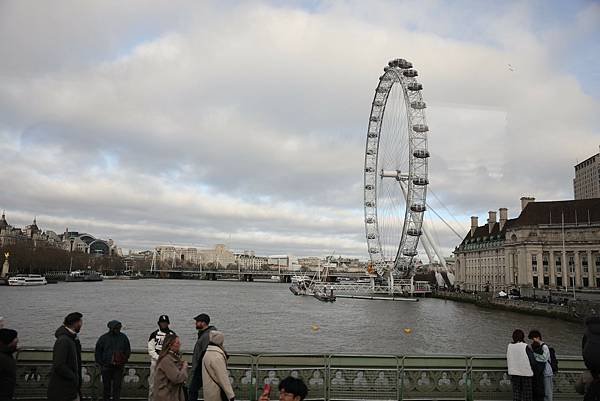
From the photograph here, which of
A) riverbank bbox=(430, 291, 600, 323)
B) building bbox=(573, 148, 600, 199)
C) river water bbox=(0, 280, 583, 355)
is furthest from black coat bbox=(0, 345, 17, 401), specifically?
building bbox=(573, 148, 600, 199)

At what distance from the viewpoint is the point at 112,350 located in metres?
7.18

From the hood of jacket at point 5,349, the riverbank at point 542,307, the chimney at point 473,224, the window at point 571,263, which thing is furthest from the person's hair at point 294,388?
the chimney at point 473,224

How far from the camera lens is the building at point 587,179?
136m

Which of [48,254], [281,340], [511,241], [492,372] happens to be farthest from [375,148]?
[48,254]

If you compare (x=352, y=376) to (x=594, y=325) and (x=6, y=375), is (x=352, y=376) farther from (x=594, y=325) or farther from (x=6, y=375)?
(x=6, y=375)

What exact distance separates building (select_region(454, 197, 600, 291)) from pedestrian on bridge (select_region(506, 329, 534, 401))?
65517 mm

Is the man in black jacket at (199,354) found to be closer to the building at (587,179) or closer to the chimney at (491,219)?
the chimney at (491,219)

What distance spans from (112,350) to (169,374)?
220cm

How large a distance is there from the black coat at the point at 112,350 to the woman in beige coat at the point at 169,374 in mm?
1970

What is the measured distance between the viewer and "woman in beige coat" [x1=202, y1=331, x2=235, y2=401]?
5.39 m

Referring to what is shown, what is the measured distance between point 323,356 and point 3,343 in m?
4.19

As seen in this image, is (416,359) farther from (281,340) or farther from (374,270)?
(374,270)

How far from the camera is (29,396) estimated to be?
7.34m

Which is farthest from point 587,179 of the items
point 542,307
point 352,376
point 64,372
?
point 64,372
